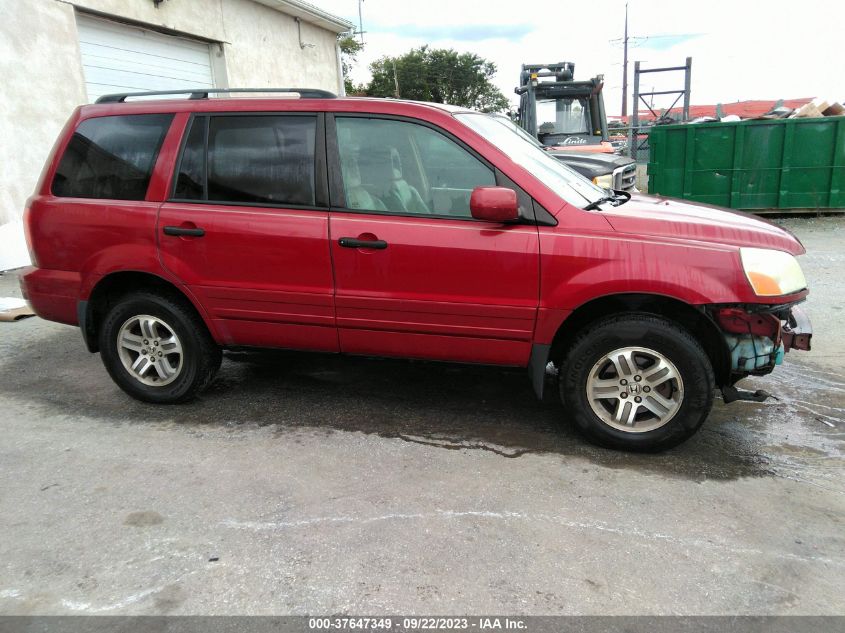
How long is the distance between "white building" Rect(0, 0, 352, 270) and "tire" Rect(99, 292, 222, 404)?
18.3 ft

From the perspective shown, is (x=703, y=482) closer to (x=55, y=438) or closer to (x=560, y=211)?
(x=560, y=211)

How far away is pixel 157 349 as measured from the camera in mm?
4141

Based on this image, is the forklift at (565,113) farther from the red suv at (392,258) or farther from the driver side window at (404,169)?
the driver side window at (404,169)

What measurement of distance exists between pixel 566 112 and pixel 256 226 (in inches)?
384

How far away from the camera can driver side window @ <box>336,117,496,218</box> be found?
3.54 metres

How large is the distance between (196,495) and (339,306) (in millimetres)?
1284

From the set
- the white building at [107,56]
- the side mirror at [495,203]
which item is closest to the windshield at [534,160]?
the side mirror at [495,203]

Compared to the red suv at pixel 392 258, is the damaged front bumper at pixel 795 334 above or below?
below

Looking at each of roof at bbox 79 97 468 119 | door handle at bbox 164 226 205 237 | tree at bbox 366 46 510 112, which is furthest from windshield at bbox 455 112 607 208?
tree at bbox 366 46 510 112

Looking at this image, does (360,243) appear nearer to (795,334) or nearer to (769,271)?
(769,271)

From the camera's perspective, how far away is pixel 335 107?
3732 mm

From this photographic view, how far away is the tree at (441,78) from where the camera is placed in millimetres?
58062

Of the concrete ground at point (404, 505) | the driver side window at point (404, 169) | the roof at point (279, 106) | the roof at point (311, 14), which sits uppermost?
the roof at point (311, 14)

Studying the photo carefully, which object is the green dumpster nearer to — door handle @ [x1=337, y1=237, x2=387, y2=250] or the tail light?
door handle @ [x1=337, y1=237, x2=387, y2=250]
